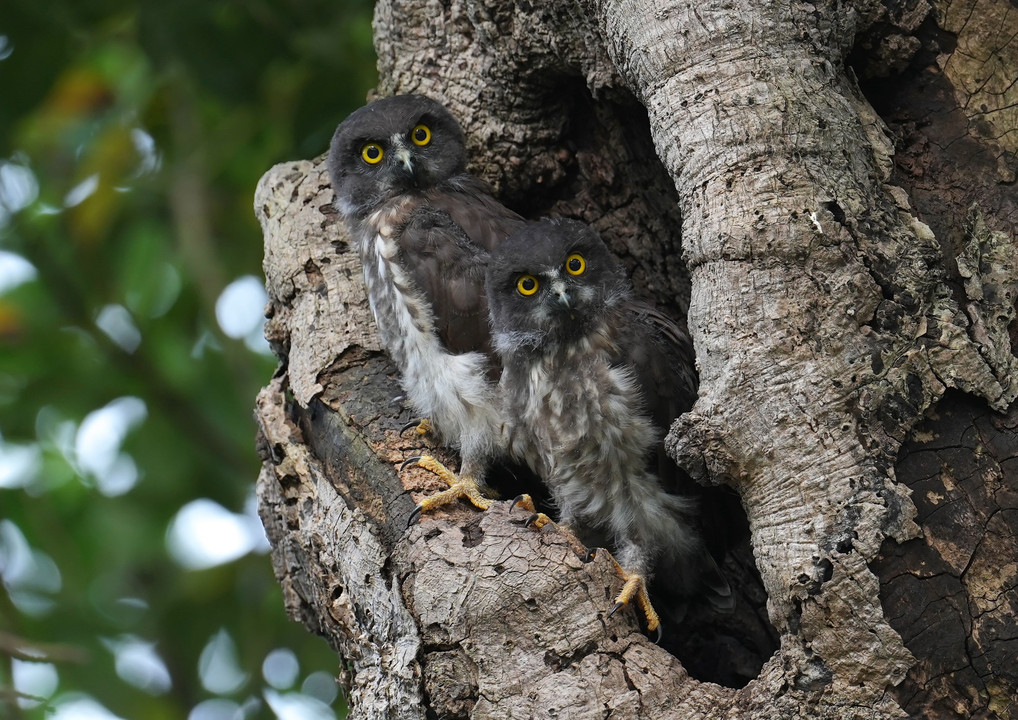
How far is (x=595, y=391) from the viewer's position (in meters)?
3.83

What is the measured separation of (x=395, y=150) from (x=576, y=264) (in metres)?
0.95

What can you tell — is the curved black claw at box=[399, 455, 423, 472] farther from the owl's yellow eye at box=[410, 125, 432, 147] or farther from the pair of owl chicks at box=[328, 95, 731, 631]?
the owl's yellow eye at box=[410, 125, 432, 147]

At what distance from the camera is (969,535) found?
2.76m

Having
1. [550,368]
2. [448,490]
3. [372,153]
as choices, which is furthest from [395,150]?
[448,490]

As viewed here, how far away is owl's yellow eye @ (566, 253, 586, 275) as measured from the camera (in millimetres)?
3955

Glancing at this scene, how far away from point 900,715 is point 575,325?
70.4 inches

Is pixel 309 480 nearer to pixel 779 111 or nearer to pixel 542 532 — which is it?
pixel 542 532

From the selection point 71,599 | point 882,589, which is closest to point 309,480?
point 882,589

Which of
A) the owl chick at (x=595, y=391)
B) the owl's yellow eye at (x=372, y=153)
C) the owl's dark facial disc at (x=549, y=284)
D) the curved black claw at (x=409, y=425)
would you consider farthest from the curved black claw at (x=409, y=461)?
the owl's yellow eye at (x=372, y=153)

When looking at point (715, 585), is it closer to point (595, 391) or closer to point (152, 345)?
point (595, 391)

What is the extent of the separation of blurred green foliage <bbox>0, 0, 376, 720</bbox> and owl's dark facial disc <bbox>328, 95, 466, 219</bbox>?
669mm

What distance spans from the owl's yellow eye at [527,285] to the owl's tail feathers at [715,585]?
116 cm

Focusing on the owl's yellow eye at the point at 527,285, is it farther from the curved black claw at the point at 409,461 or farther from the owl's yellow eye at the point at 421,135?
the owl's yellow eye at the point at 421,135

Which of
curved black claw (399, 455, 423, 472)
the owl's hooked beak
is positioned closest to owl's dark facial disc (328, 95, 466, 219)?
the owl's hooked beak
